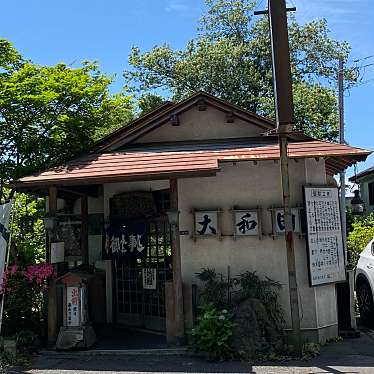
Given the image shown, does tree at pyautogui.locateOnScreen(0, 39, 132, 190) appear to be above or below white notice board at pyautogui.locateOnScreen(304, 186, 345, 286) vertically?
above

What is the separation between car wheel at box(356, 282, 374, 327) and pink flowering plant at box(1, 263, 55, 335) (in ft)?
20.9

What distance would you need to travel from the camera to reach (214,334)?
7863 mm

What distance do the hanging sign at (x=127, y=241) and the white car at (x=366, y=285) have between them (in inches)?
182

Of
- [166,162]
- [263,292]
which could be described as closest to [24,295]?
[166,162]

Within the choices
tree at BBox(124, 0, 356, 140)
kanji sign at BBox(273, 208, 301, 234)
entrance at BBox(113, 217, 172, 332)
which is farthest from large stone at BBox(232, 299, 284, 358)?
tree at BBox(124, 0, 356, 140)

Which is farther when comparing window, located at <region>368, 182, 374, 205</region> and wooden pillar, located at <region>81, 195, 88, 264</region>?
window, located at <region>368, 182, 374, 205</region>

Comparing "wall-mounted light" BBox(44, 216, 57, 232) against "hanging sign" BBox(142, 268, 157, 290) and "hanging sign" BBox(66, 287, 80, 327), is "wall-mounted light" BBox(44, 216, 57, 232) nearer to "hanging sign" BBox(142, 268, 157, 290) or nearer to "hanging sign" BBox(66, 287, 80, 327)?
"hanging sign" BBox(66, 287, 80, 327)

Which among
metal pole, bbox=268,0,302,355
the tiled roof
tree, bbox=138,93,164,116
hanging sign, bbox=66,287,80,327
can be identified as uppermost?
tree, bbox=138,93,164,116

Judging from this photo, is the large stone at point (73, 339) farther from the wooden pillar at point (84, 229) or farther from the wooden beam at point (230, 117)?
the wooden beam at point (230, 117)

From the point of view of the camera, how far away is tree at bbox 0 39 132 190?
32.7 feet

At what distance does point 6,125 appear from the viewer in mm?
10148

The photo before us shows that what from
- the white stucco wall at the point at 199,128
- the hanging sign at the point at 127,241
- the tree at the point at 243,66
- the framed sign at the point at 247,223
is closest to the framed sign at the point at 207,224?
the framed sign at the point at 247,223

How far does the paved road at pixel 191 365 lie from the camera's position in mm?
7234

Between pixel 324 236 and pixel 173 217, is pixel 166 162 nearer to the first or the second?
pixel 173 217
